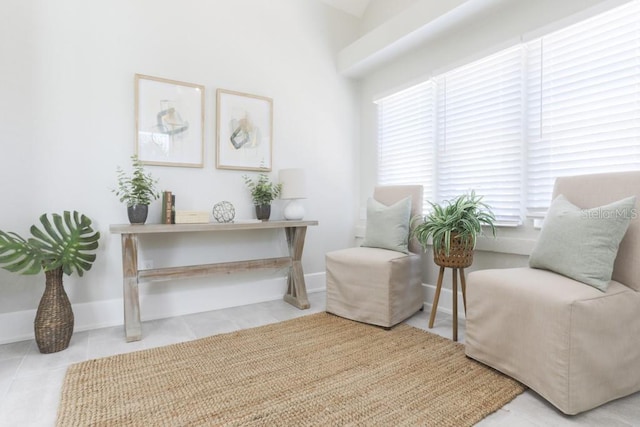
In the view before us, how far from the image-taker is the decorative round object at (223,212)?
9.08 feet

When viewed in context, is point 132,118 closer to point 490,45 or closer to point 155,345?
point 155,345

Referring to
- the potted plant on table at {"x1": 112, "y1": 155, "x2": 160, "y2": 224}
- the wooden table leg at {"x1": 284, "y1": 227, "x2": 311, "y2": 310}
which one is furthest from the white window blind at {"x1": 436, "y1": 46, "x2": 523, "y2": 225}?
the potted plant on table at {"x1": 112, "y1": 155, "x2": 160, "y2": 224}

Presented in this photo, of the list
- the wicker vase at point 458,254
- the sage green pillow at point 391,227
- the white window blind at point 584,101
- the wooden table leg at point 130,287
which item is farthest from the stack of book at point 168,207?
the white window blind at point 584,101

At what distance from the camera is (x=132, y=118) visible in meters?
2.59

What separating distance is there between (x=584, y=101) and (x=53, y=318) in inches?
138

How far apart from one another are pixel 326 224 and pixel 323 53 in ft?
6.04

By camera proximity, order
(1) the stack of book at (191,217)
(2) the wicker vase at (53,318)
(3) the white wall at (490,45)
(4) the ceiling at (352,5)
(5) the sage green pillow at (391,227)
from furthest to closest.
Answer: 1. (4) the ceiling at (352,5)
2. (5) the sage green pillow at (391,227)
3. (1) the stack of book at (191,217)
4. (3) the white wall at (490,45)
5. (2) the wicker vase at (53,318)

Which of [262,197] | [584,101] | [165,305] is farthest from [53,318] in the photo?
[584,101]

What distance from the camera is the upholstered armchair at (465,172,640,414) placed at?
142 cm

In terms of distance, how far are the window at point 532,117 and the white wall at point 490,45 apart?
0.08 metres

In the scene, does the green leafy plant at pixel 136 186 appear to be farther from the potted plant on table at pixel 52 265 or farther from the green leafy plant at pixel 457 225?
the green leafy plant at pixel 457 225

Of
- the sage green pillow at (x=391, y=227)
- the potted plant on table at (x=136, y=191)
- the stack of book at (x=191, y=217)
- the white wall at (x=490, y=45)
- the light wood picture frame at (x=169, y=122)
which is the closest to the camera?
the white wall at (x=490, y=45)

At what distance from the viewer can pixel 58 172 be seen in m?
2.36

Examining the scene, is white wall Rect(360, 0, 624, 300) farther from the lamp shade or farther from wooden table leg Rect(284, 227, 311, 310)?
the lamp shade
